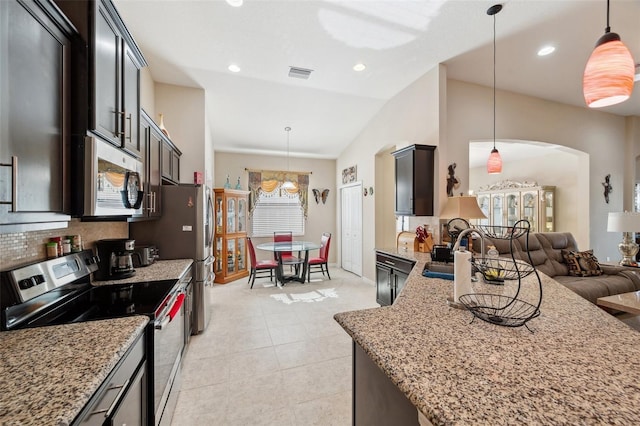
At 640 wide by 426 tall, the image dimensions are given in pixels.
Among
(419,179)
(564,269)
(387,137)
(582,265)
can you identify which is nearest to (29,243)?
(419,179)

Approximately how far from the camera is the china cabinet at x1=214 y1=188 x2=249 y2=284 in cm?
534

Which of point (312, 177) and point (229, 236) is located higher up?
point (312, 177)

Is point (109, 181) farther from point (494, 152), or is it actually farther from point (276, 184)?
point (276, 184)

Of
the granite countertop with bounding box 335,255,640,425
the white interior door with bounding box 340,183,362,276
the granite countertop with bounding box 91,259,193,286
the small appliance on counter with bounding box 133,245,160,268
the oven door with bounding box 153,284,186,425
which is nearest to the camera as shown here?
the granite countertop with bounding box 335,255,640,425

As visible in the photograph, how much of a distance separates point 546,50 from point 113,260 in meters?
5.00

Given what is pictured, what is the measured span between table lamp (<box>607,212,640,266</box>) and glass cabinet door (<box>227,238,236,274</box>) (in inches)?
236

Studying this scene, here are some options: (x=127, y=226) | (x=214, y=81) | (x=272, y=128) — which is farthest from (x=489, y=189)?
(x=127, y=226)

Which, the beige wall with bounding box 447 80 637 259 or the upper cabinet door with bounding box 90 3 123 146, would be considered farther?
the beige wall with bounding box 447 80 637 259

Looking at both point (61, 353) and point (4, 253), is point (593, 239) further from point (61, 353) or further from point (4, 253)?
point (4, 253)

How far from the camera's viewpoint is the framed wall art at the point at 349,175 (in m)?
5.97

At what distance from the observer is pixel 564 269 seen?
3.59 meters

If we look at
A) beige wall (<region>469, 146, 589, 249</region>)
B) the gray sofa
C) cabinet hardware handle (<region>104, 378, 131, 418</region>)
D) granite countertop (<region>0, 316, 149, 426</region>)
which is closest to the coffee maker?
granite countertop (<region>0, 316, 149, 426</region>)

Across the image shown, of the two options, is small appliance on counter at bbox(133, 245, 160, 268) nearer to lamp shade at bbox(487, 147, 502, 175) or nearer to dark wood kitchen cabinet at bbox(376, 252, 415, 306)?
dark wood kitchen cabinet at bbox(376, 252, 415, 306)

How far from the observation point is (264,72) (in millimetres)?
3633
